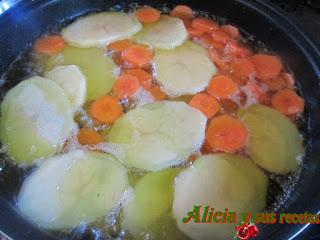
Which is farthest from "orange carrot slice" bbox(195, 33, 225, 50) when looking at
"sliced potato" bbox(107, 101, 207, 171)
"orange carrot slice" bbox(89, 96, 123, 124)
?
"orange carrot slice" bbox(89, 96, 123, 124)

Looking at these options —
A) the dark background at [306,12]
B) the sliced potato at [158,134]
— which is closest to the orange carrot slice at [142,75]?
the sliced potato at [158,134]

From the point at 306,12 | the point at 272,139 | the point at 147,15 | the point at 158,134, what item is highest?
the point at 147,15

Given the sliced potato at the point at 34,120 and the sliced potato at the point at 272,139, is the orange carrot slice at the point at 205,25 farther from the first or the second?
the sliced potato at the point at 34,120

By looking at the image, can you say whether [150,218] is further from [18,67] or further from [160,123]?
[18,67]

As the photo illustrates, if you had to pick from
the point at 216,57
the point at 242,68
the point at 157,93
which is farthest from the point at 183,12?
the point at 157,93

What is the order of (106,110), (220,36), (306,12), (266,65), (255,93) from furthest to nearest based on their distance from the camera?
(306,12) < (220,36) < (266,65) < (255,93) < (106,110)

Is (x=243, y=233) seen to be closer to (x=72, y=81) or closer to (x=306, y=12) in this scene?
(x=72, y=81)
